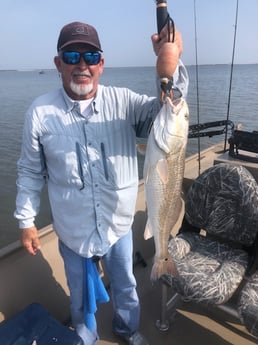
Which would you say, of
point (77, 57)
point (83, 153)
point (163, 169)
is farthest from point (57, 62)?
point (163, 169)

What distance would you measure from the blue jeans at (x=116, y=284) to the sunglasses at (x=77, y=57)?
4.40 feet

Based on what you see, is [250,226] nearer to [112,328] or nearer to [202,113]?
[112,328]

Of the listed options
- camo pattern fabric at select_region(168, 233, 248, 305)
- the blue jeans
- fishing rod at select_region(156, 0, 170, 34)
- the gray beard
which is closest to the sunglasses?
the gray beard

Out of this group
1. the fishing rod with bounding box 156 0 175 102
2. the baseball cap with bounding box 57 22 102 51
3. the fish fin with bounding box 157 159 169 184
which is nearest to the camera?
the fishing rod with bounding box 156 0 175 102

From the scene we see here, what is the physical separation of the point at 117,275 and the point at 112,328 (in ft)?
2.75

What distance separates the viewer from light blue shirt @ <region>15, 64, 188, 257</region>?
2234mm

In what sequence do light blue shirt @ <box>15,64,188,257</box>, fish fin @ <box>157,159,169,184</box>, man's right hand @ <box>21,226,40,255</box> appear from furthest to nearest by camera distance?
man's right hand @ <box>21,226,40,255</box>, light blue shirt @ <box>15,64,188,257</box>, fish fin @ <box>157,159,169,184</box>

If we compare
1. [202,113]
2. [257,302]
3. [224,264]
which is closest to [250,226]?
[224,264]

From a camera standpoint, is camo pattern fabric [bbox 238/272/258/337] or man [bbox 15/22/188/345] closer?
man [bbox 15/22/188/345]

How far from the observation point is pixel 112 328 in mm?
3162

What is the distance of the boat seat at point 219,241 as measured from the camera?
2.57 meters

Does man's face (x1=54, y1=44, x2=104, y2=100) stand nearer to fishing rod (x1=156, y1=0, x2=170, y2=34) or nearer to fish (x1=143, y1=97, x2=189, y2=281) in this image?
fishing rod (x1=156, y1=0, x2=170, y2=34)

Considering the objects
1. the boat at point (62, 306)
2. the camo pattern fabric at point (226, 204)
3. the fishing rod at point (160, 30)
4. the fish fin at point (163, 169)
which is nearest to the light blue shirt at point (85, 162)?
the fishing rod at point (160, 30)

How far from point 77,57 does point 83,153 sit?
0.63 meters
